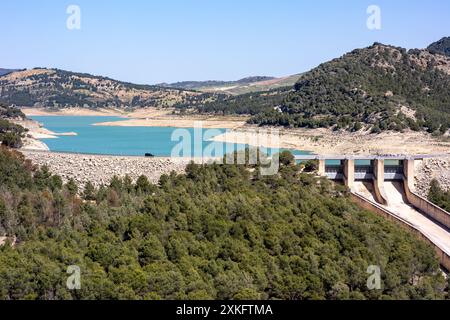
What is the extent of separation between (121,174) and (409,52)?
63.4 metres

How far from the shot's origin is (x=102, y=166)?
1441 inches

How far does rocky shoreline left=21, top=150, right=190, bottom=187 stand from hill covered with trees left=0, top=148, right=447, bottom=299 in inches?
124

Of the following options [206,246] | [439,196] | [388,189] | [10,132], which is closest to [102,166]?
[10,132]

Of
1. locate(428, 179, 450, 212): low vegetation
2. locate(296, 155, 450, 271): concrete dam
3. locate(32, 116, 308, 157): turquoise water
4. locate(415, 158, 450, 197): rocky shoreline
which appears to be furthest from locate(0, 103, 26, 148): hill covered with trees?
locate(428, 179, 450, 212): low vegetation

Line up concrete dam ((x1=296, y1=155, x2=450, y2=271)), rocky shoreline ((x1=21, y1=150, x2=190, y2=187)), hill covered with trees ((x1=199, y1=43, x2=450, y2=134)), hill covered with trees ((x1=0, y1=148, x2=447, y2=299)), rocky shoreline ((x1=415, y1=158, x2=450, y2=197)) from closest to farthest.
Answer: hill covered with trees ((x1=0, y1=148, x2=447, y2=299)) → concrete dam ((x1=296, y1=155, x2=450, y2=271)) → rocky shoreline ((x1=21, y1=150, x2=190, y2=187)) → rocky shoreline ((x1=415, y1=158, x2=450, y2=197)) → hill covered with trees ((x1=199, y1=43, x2=450, y2=134))

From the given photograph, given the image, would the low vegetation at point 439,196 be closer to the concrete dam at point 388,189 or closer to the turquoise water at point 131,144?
the concrete dam at point 388,189

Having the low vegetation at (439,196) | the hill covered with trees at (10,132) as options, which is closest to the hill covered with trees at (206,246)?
the low vegetation at (439,196)

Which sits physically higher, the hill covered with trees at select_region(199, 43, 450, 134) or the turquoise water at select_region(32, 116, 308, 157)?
the hill covered with trees at select_region(199, 43, 450, 134)

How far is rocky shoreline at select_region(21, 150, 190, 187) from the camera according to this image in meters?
35.8

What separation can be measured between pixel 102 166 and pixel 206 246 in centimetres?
1668

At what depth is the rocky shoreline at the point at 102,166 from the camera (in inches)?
1410

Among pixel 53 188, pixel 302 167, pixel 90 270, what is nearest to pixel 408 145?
pixel 302 167

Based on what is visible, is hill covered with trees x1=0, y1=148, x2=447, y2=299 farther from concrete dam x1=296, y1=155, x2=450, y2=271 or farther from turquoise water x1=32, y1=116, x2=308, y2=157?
turquoise water x1=32, y1=116, x2=308, y2=157

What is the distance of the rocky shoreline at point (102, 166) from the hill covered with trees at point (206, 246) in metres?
3.16
